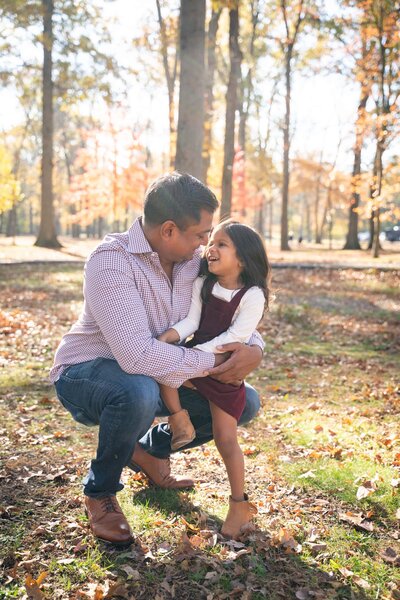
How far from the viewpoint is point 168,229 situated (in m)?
3.06

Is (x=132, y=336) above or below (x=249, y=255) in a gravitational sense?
below

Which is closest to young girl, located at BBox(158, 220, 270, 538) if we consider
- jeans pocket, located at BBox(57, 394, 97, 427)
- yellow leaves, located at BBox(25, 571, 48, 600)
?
jeans pocket, located at BBox(57, 394, 97, 427)

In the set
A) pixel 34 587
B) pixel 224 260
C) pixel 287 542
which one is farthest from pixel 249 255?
pixel 34 587

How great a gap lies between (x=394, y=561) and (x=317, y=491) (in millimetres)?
769

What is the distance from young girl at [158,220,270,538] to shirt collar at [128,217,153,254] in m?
0.34

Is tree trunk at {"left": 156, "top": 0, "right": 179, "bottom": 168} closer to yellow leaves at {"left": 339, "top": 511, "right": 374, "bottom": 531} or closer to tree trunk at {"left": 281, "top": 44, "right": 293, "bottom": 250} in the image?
tree trunk at {"left": 281, "top": 44, "right": 293, "bottom": 250}

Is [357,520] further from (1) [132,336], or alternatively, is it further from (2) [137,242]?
(2) [137,242]

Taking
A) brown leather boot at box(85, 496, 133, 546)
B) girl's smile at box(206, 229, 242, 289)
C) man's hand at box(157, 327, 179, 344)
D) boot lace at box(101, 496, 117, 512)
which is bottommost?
brown leather boot at box(85, 496, 133, 546)

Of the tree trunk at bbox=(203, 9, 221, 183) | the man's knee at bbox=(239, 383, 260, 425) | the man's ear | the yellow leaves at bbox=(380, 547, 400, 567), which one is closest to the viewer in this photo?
the yellow leaves at bbox=(380, 547, 400, 567)

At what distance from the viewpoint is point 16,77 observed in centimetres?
1989

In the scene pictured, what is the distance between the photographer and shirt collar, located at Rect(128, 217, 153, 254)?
3.07 meters

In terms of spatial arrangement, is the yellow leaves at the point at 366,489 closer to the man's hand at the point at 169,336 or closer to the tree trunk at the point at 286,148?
the man's hand at the point at 169,336

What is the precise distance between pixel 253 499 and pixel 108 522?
3.11 ft

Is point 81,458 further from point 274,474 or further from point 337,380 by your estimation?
point 337,380
